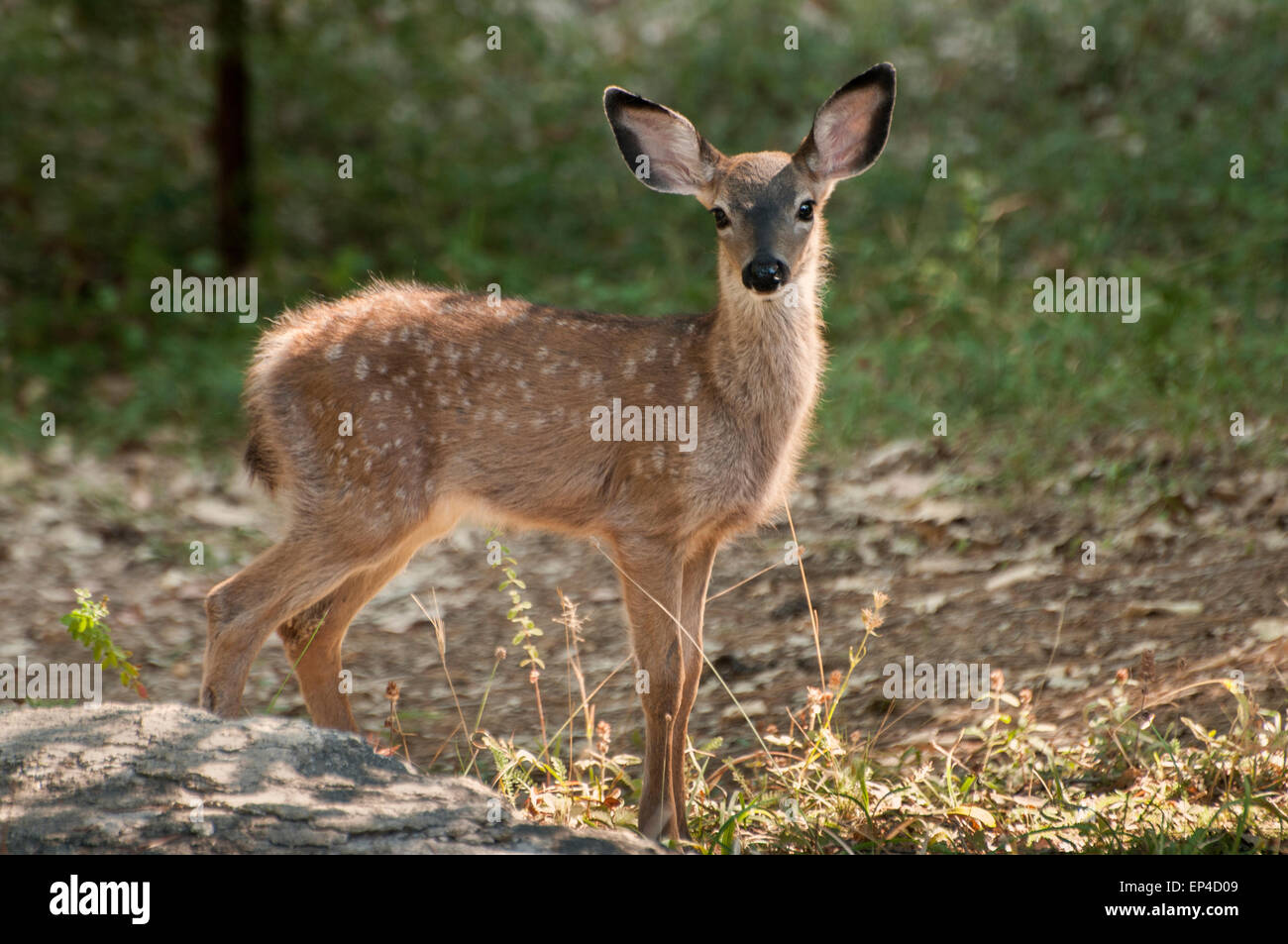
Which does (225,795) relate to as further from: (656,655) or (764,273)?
(764,273)

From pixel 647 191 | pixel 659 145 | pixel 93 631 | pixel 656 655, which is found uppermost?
pixel 647 191

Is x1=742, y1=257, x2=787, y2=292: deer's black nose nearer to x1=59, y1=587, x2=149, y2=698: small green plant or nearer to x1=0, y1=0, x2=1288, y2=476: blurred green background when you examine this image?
x1=59, y1=587, x2=149, y2=698: small green plant

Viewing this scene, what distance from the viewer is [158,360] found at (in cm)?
1033

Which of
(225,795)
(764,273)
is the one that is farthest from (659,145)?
(225,795)

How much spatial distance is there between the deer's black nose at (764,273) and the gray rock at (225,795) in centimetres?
203

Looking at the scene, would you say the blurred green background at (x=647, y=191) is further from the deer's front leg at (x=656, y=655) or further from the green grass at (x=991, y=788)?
the deer's front leg at (x=656, y=655)

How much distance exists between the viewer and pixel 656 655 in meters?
5.27

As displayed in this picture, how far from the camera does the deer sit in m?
5.54

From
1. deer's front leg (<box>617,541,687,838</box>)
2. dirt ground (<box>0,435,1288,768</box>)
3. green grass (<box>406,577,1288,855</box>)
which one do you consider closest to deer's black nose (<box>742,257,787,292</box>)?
deer's front leg (<box>617,541,687,838</box>)

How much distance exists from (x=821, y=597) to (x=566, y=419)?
185 cm

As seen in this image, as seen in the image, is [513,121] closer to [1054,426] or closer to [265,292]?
[265,292]

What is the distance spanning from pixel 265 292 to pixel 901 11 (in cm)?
660
